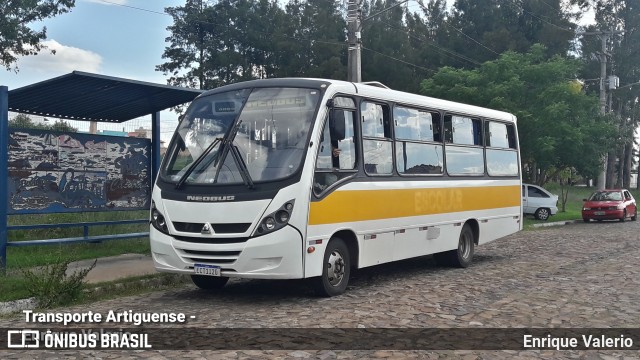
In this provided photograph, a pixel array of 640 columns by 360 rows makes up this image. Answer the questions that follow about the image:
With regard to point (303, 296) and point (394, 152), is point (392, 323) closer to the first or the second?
point (303, 296)

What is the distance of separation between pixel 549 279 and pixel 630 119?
53925mm

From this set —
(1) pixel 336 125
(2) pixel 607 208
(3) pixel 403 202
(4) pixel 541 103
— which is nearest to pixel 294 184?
(1) pixel 336 125

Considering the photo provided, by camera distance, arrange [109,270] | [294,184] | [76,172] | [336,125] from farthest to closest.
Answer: [76,172] < [109,270] < [336,125] < [294,184]

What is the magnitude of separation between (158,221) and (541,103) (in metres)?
23.2

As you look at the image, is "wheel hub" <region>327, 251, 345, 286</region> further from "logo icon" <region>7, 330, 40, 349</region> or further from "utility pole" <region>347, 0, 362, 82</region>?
"utility pole" <region>347, 0, 362, 82</region>

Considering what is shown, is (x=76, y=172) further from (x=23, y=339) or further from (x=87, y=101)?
(x=23, y=339)

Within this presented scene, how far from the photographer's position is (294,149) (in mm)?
8898

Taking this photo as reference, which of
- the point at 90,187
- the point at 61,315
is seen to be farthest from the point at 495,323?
the point at 90,187

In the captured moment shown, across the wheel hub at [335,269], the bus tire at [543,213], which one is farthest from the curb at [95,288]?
the bus tire at [543,213]

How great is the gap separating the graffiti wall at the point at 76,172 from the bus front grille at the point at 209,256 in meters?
4.16

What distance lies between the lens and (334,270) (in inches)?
372

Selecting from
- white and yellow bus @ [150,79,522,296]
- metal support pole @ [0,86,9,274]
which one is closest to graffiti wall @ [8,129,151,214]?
metal support pole @ [0,86,9,274]

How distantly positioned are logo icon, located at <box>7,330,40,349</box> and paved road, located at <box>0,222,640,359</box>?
0.99ft

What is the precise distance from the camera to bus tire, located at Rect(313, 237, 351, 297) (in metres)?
9.19
